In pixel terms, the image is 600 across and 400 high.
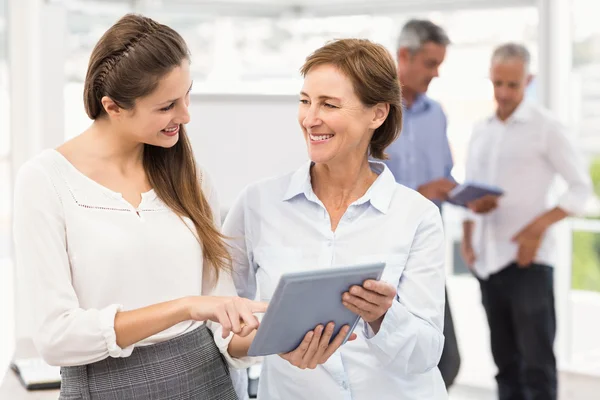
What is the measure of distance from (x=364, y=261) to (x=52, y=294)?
2.13 ft

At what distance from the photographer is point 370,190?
1.90 meters

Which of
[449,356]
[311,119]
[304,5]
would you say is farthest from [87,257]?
[304,5]

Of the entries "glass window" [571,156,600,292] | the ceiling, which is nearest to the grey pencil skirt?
the ceiling

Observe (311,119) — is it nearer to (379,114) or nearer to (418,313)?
(379,114)

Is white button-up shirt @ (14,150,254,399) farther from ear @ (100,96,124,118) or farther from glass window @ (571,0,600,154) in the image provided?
glass window @ (571,0,600,154)

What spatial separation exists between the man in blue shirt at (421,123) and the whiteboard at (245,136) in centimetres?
91

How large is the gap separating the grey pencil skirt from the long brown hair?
0.59 feet

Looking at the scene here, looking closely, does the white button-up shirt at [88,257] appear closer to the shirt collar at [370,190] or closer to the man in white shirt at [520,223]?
the shirt collar at [370,190]

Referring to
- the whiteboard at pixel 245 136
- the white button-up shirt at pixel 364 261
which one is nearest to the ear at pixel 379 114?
the white button-up shirt at pixel 364 261

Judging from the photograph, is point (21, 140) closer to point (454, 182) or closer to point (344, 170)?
point (454, 182)

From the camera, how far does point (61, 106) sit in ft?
13.8

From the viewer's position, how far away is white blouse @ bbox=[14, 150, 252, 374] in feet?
5.26

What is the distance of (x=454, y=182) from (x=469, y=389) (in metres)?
1.59

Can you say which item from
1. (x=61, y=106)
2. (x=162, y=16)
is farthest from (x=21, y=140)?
(x=162, y=16)
